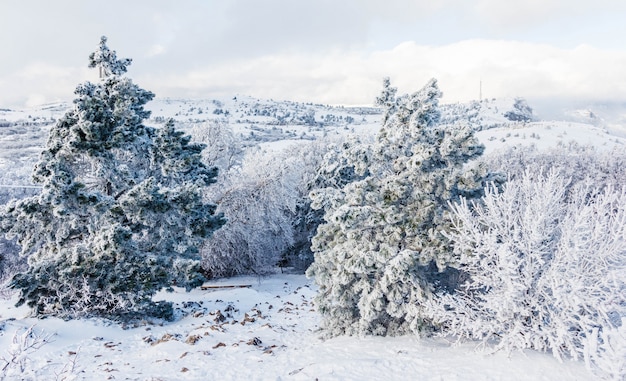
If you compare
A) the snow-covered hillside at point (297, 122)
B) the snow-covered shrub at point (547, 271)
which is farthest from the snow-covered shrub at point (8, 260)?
the snow-covered shrub at point (547, 271)

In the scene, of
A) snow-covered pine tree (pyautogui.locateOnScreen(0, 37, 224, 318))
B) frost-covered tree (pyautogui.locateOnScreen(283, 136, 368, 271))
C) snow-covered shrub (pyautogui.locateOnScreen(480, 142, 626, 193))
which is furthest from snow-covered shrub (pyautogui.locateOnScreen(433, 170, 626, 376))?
snow-covered shrub (pyautogui.locateOnScreen(480, 142, 626, 193))

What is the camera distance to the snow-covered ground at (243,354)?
25.6 feet

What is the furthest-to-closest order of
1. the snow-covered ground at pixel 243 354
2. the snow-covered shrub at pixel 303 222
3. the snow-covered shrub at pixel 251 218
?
1. the snow-covered shrub at pixel 303 222
2. the snow-covered shrub at pixel 251 218
3. the snow-covered ground at pixel 243 354

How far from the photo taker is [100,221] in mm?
12633

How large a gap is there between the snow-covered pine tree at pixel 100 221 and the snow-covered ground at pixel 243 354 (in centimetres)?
96

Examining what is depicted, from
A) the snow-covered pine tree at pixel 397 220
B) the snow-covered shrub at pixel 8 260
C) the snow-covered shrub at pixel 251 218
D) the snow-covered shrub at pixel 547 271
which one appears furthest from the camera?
the snow-covered shrub at pixel 8 260

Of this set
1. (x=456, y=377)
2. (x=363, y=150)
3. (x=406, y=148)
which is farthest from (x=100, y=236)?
(x=456, y=377)

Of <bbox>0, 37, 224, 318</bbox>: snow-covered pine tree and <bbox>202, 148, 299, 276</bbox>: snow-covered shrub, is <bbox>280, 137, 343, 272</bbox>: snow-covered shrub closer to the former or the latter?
<bbox>202, 148, 299, 276</bbox>: snow-covered shrub

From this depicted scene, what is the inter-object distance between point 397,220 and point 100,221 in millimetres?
8458

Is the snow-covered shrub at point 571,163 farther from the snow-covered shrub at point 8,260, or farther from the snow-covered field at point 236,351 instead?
the snow-covered shrub at point 8,260

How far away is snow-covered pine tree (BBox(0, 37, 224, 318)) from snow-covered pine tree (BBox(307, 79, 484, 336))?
4.66m

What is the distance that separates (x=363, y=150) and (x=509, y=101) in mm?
77652

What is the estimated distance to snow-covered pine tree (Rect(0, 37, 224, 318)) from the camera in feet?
38.4

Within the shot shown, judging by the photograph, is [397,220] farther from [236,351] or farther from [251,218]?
[251,218]
